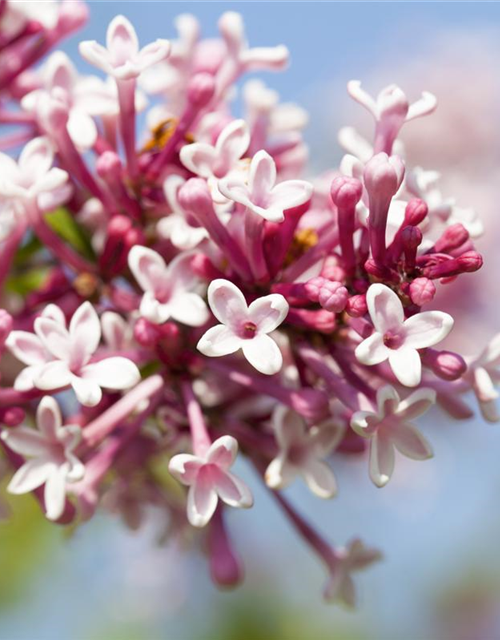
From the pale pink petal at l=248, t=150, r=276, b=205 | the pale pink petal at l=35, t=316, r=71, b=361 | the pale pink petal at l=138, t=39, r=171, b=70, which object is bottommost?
the pale pink petal at l=35, t=316, r=71, b=361

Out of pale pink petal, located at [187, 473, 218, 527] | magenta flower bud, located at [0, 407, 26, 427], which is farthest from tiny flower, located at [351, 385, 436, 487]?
magenta flower bud, located at [0, 407, 26, 427]

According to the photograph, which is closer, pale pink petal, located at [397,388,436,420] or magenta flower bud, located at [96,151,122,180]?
pale pink petal, located at [397,388,436,420]

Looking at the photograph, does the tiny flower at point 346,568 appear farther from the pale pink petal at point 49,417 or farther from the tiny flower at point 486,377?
the pale pink petal at point 49,417

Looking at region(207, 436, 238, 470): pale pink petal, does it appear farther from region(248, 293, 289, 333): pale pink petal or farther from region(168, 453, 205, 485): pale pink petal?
region(248, 293, 289, 333): pale pink petal

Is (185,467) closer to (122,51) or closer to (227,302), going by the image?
(227,302)

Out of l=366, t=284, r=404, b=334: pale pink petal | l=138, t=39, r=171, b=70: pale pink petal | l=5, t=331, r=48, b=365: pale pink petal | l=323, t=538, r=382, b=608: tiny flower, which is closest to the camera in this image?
l=366, t=284, r=404, b=334: pale pink petal

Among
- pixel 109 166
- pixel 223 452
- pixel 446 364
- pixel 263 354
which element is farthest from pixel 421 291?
pixel 109 166

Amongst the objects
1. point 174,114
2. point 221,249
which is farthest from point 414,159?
point 221,249

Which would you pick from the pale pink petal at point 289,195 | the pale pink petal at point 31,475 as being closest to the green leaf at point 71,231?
the pale pink petal at point 31,475
